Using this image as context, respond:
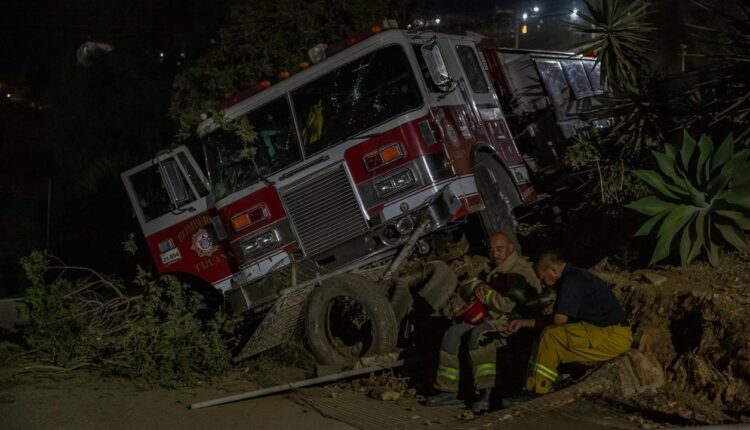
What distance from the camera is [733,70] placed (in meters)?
7.62

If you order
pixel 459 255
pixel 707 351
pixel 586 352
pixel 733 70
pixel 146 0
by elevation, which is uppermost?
pixel 146 0

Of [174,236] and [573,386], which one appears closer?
[573,386]

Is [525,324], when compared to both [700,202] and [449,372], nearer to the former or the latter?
[449,372]

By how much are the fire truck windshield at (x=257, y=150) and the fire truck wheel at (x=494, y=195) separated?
2016mm

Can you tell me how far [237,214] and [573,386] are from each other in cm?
439

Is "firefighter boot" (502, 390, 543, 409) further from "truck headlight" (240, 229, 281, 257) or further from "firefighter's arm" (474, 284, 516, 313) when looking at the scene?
"truck headlight" (240, 229, 281, 257)

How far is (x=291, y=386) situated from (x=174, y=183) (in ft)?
10.9

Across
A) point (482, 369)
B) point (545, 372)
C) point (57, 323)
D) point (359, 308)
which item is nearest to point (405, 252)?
point (359, 308)

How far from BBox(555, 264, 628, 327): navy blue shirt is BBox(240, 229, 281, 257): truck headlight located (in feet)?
12.3

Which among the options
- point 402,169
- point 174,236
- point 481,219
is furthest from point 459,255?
point 174,236

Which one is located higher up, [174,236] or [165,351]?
[174,236]

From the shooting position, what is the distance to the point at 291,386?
6.61 meters

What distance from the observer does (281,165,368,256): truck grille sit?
799 cm

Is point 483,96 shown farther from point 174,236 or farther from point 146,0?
point 146,0
